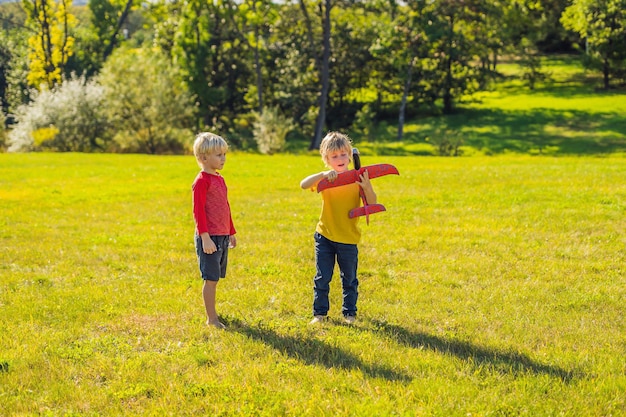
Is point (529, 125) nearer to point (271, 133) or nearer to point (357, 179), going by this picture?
point (271, 133)

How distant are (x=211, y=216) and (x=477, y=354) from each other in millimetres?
3253

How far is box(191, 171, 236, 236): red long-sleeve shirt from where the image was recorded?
6.86 m

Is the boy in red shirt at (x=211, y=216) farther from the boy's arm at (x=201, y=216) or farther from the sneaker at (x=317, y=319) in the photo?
the sneaker at (x=317, y=319)

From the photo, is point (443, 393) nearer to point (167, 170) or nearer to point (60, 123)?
point (167, 170)

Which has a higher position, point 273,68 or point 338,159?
point 273,68

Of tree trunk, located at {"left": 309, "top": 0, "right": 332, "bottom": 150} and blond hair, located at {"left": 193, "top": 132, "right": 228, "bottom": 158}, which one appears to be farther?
tree trunk, located at {"left": 309, "top": 0, "right": 332, "bottom": 150}

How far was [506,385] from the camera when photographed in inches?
213

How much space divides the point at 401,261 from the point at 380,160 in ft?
57.0

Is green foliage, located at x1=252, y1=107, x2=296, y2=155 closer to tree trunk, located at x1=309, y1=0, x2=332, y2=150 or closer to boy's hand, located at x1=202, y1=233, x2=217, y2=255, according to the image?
tree trunk, located at x1=309, y1=0, x2=332, y2=150

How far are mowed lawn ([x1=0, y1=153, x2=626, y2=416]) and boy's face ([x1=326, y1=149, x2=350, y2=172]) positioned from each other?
6.03ft

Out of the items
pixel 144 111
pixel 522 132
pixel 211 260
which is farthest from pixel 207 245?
pixel 522 132

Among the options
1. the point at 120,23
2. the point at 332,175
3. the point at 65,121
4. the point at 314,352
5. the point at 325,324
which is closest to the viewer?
the point at 314,352

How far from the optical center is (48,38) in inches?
1954

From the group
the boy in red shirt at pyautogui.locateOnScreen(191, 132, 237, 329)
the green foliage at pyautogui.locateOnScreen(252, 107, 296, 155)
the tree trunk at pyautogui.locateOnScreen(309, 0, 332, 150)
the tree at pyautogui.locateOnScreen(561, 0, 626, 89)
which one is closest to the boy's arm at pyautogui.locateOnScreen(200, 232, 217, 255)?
the boy in red shirt at pyautogui.locateOnScreen(191, 132, 237, 329)
